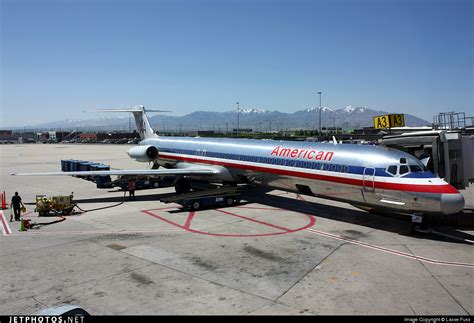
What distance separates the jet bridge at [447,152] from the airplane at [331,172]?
1952 millimetres

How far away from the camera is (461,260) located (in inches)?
518

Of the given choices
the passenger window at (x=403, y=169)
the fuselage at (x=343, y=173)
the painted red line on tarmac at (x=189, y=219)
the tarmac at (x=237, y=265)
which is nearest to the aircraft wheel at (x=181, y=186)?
the fuselage at (x=343, y=173)

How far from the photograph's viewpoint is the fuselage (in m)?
15.2

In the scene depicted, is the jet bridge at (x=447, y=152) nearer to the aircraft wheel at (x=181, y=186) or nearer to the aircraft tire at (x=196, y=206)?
the aircraft tire at (x=196, y=206)

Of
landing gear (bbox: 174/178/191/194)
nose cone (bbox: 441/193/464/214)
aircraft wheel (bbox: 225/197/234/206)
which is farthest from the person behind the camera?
landing gear (bbox: 174/178/191/194)

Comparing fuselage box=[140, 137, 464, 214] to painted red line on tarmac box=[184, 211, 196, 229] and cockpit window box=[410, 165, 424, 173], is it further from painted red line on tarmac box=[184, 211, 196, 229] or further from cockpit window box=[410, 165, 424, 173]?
painted red line on tarmac box=[184, 211, 196, 229]

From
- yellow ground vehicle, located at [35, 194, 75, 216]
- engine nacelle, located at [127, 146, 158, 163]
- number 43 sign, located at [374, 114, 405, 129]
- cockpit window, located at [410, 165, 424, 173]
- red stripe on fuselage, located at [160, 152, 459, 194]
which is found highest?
number 43 sign, located at [374, 114, 405, 129]

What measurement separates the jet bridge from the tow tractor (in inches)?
381

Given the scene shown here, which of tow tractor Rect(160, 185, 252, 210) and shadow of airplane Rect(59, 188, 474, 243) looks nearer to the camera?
shadow of airplane Rect(59, 188, 474, 243)

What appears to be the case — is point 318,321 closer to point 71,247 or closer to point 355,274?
point 355,274

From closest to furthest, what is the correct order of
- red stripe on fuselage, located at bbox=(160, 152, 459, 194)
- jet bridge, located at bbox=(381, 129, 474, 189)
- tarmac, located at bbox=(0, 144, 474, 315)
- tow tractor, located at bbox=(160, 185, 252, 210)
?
tarmac, located at bbox=(0, 144, 474, 315)
red stripe on fuselage, located at bbox=(160, 152, 459, 194)
jet bridge, located at bbox=(381, 129, 474, 189)
tow tractor, located at bbox=(160, 185, 252, 210)

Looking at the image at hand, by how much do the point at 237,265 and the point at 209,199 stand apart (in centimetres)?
952

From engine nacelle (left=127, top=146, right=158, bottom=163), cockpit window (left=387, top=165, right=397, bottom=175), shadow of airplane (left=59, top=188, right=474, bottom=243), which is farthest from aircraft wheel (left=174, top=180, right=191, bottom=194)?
cockpit window (left=387, top=165, right=397, bottom=175)

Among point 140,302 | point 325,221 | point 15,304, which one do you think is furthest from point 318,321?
point 325,221
